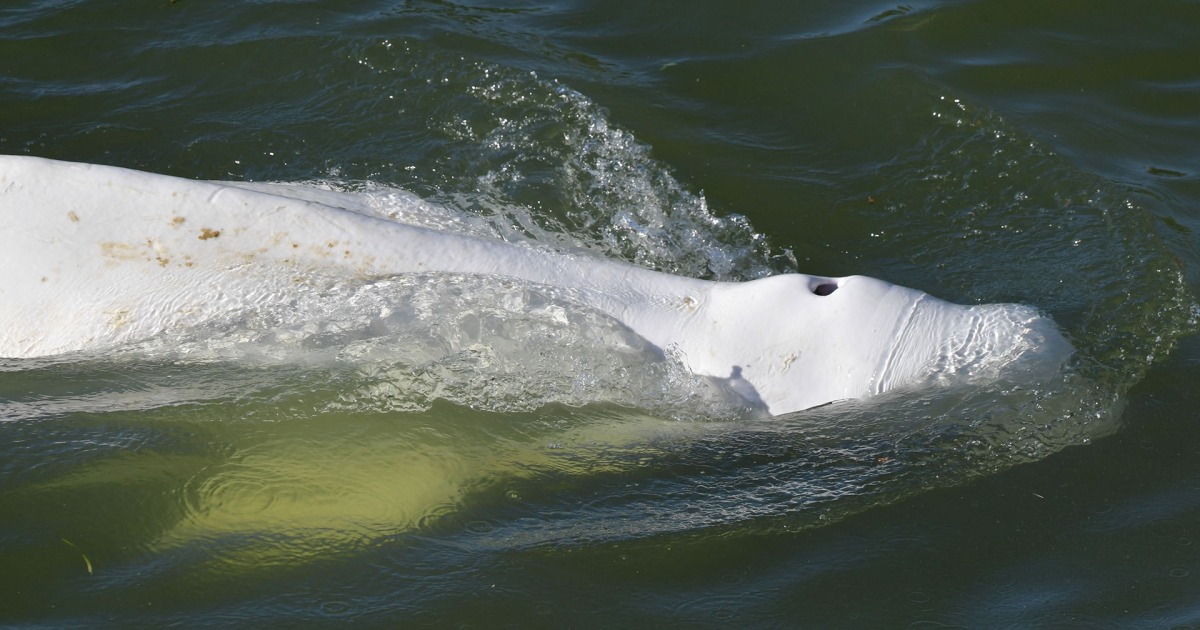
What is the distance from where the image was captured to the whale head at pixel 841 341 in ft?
12.3

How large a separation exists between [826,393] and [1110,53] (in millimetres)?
3978

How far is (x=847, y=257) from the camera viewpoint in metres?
5.28

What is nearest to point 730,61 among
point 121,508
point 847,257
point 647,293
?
point 847,257

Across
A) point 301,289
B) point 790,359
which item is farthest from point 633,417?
point 301,289

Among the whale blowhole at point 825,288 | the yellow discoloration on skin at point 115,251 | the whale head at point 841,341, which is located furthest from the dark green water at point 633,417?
the whale blowhole at point 825,288

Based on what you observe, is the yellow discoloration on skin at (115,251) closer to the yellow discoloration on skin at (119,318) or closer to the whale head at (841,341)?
the yellow discoloration on skin at (119,318)

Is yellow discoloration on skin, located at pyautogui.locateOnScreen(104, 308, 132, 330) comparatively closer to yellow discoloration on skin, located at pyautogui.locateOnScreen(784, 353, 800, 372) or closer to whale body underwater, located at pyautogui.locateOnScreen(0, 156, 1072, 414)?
whale body underwater, located at pyautogui.locateOnScreen(0, 156, 1072, 414)

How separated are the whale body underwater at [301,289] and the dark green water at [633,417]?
97 millimetres

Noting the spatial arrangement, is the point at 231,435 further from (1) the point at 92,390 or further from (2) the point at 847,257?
(2) the point at 847,257

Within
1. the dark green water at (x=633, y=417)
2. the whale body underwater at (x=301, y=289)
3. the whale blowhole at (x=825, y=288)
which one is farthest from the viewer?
the whale blowhole at (x=825, y=288)

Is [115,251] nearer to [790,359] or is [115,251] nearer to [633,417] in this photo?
[633,417]

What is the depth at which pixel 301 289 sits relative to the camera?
12.5ft

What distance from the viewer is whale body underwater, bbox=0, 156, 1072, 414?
3717 mm

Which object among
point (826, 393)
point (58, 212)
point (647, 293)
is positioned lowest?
point (826, 393)
